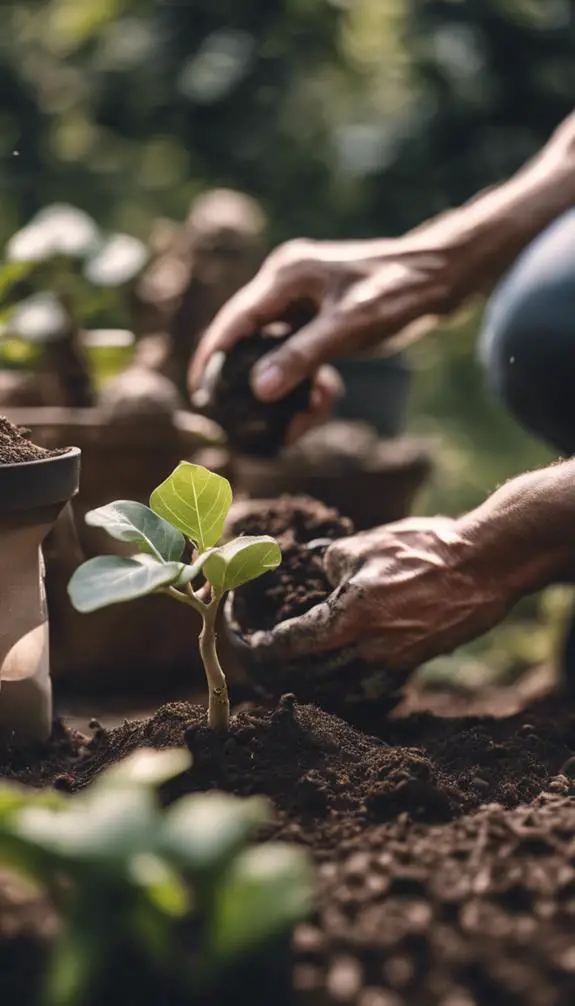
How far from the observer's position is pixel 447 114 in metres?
3.10

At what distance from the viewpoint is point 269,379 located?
1558 millimetres

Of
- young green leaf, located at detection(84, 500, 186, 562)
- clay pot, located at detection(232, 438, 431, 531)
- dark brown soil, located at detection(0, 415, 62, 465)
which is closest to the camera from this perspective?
young green leaf, located at detection(84, 500, 186, 562)

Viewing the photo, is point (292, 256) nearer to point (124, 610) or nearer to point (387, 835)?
point (124, 610)

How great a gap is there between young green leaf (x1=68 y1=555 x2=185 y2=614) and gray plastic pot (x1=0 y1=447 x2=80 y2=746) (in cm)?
19

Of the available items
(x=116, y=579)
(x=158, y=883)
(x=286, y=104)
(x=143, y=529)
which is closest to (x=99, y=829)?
(x=158, y=883)

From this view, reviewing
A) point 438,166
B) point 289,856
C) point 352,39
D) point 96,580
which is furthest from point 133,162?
point 289,856

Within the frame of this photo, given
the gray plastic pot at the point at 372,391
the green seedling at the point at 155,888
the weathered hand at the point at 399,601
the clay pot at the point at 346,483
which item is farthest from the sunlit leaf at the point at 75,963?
the gray plastic pot at the point at 372,391

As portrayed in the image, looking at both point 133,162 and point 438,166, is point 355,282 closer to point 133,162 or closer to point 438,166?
point 438,166

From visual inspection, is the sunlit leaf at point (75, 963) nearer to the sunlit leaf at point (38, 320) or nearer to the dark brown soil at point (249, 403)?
the dark brown soil at point (249, 403)

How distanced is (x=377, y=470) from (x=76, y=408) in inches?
24.6

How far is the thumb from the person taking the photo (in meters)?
1.56

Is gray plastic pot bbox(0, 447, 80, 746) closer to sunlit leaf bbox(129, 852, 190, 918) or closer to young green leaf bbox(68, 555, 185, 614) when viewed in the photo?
young green leaf bbox(68, 555, 185, 614)

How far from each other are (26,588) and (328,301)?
0.76m

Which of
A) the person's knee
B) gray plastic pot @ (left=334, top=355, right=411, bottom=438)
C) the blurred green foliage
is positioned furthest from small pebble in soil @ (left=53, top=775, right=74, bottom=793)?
the blurred green foliage
